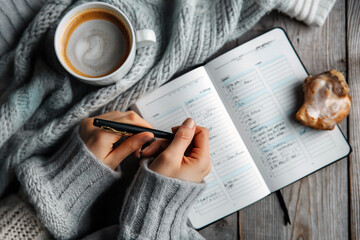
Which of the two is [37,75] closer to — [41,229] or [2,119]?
[2,119]

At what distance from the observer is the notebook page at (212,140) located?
2.02 ft

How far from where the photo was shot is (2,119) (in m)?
0.57

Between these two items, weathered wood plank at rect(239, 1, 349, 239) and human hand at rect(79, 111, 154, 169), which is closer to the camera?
human hand at rect(79, 111, 154, 169)

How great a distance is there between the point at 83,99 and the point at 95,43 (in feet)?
0.40

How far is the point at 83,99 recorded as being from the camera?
23.5 inches

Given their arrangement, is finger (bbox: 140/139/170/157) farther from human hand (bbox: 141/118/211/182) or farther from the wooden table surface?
the wooden table surface

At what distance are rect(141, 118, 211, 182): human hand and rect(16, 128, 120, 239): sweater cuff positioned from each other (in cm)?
10

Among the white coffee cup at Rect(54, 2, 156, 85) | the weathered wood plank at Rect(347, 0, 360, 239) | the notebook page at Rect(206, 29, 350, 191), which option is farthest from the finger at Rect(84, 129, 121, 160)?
the weathered wood plank at Rect(347, 0, 360, 239)

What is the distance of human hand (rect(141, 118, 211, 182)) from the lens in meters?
0.49

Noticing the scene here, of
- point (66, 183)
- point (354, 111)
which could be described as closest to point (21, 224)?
point (66, 183)

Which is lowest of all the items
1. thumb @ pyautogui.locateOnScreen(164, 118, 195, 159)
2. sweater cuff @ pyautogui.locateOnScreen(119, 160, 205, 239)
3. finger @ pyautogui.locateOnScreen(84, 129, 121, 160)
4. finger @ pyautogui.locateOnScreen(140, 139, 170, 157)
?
sweater cuff @ pyautogui.locateOnScreen(119, 160, 205, 239)

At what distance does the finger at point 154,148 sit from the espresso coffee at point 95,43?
0.16 meters

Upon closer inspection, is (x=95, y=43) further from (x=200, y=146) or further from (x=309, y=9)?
(x=309, y=9)

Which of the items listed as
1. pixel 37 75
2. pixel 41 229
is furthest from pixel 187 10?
pixel 41 229
